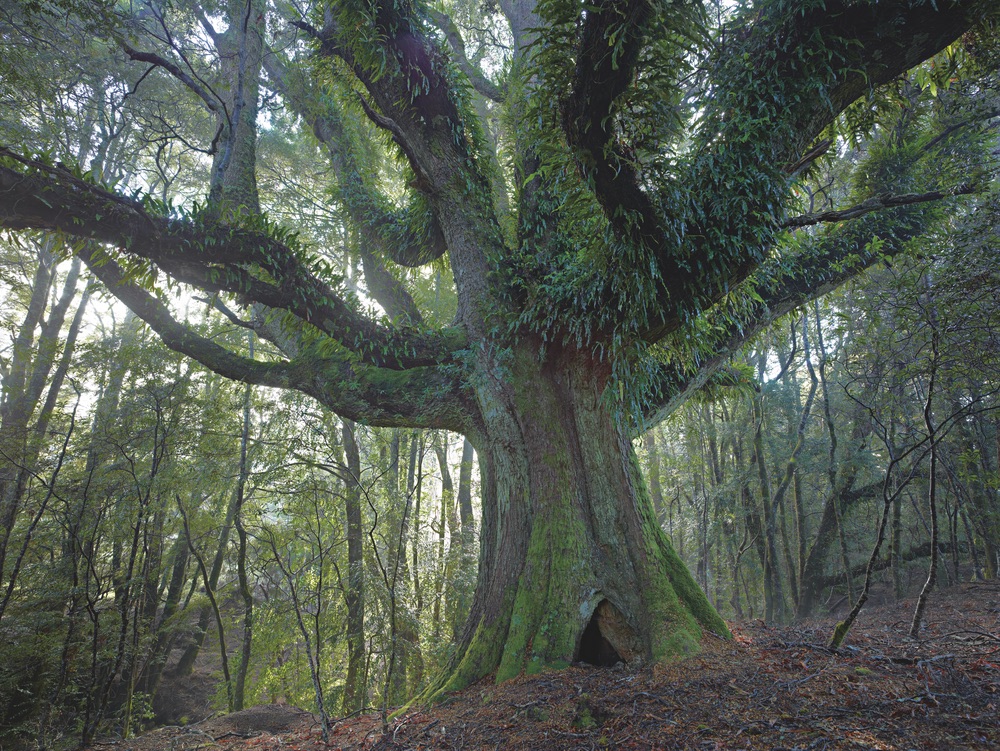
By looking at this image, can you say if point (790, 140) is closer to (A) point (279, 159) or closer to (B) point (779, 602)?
(B) point (779, 602)

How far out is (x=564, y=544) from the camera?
455 centimetres

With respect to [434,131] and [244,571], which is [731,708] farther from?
[244,571]

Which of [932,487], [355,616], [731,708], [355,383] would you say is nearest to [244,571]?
[355,616]

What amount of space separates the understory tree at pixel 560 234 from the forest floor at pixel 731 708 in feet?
1.39

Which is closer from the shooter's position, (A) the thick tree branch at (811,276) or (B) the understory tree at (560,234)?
(B) the understory tree at (560,234)

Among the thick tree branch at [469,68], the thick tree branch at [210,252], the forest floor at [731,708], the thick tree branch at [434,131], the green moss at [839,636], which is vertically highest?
the thick tree branch at [469,68]

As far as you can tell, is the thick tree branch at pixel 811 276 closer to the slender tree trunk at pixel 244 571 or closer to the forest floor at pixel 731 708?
the forest floor at pixel 731 708

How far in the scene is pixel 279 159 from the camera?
45.9 ft

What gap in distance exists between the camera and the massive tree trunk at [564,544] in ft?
13.9

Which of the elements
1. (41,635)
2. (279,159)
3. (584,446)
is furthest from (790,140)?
(279,159)

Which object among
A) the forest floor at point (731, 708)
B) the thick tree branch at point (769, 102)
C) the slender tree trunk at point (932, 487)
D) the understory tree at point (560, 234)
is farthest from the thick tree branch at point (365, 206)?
the slender tree trunk at point (932, 487)

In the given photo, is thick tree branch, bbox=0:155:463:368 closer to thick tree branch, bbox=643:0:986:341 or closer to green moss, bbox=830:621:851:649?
thick tree branch, bbox=643:0:986:341

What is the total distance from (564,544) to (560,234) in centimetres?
332

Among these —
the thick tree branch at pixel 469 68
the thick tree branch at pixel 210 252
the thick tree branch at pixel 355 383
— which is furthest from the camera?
the thick tree branch at pixel 469 68
